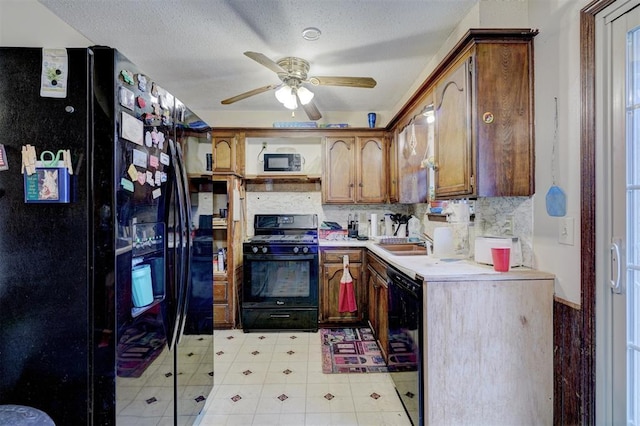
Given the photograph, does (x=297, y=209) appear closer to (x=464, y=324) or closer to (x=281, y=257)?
(x=281, y=257)

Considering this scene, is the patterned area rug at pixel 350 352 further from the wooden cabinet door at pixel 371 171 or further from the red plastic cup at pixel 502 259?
the wooden cabinet door at pixel 371 171

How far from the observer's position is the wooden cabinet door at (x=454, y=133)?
1.79 metres

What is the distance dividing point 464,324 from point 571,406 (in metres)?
0.59

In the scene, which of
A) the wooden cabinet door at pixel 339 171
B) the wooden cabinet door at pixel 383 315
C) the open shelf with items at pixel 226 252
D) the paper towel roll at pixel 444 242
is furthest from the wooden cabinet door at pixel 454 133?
the open shelf with items at pixel 226 252

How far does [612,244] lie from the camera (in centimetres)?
130

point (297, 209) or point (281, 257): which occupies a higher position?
point (297, 209)

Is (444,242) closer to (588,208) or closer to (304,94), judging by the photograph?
(588,208)

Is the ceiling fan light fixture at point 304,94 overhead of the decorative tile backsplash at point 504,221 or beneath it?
overhead

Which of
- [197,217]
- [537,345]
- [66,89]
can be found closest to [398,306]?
[537,345]

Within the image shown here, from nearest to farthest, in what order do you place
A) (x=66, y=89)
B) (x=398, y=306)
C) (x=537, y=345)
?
(x=66, y=89)
(x=537, y=345)
(x=398, y=306)

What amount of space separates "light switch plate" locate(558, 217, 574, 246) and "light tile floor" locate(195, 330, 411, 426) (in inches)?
53.2

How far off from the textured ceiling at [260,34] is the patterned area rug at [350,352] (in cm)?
250

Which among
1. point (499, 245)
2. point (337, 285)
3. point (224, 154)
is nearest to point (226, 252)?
point (224, 154)

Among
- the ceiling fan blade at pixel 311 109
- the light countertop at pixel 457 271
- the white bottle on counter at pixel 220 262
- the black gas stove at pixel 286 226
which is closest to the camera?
the light countertop at pixel 457 271
